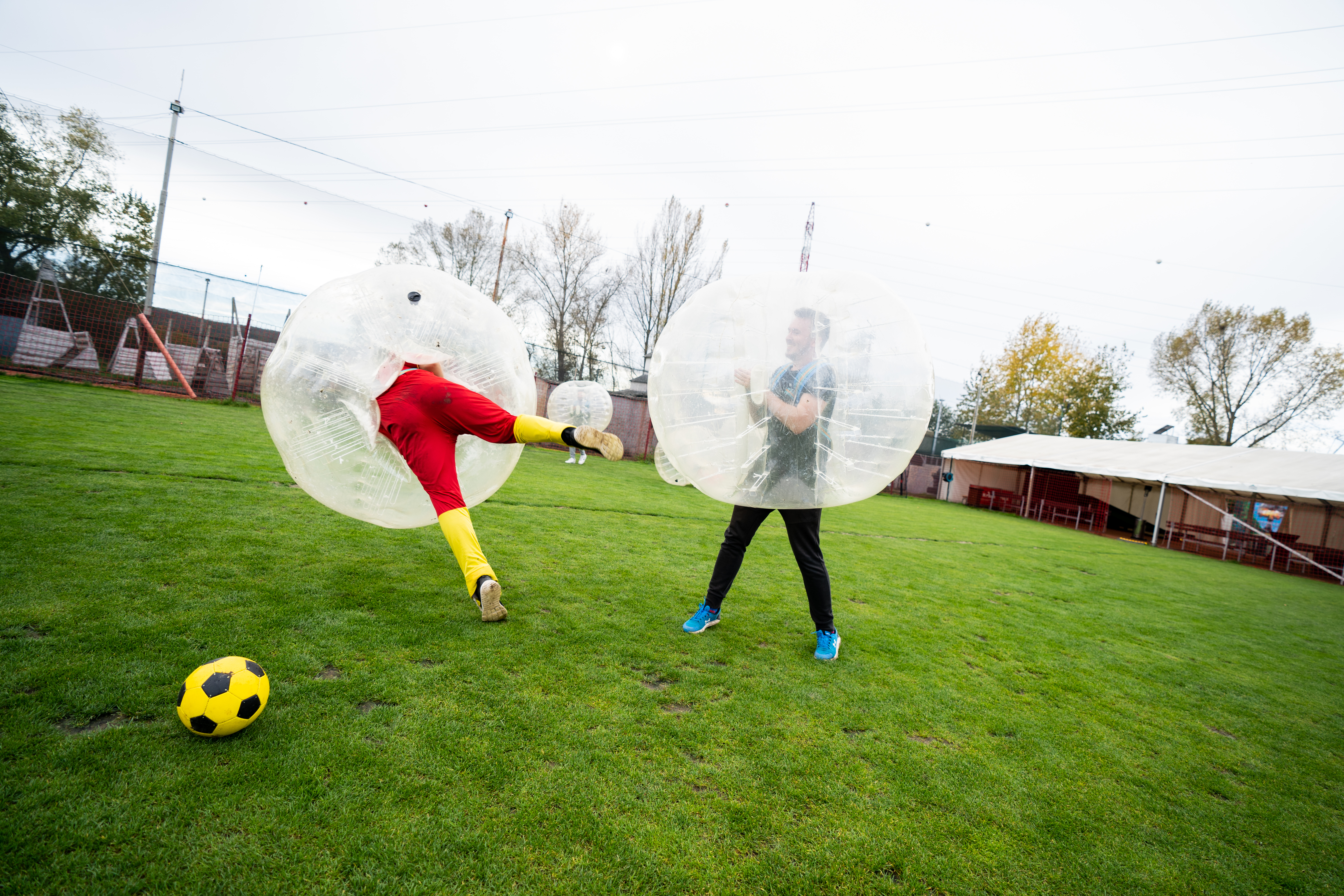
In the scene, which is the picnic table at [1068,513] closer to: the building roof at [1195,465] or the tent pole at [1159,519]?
the building roof at [1195,465]

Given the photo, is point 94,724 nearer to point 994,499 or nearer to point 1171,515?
point 994,499

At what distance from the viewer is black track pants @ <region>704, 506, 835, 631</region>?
3562 millimetres

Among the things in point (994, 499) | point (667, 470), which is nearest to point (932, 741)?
point (667, 470)

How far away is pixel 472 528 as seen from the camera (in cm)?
346

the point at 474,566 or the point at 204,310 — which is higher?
Answer: the point at 204,310

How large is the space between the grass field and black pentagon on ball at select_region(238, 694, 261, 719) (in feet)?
0.24

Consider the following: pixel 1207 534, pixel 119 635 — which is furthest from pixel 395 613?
pixel 1207 534

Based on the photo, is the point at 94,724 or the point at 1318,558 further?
the point at 1318,558

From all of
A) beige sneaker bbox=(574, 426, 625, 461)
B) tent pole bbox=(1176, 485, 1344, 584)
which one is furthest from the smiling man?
tent pole bbox=(1176, 485, 1344, 584)

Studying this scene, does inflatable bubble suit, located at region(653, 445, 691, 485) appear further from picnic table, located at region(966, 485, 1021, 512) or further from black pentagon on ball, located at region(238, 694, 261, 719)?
picnic table, located at region(966, 485, 1021, 512)

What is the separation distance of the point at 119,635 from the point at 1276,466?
81.3 feet

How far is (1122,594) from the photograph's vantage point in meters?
7.91

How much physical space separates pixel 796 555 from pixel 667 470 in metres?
0.93

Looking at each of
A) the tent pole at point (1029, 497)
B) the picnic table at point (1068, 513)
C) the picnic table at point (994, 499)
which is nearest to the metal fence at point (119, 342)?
the tent pole at point (1029, 497)
